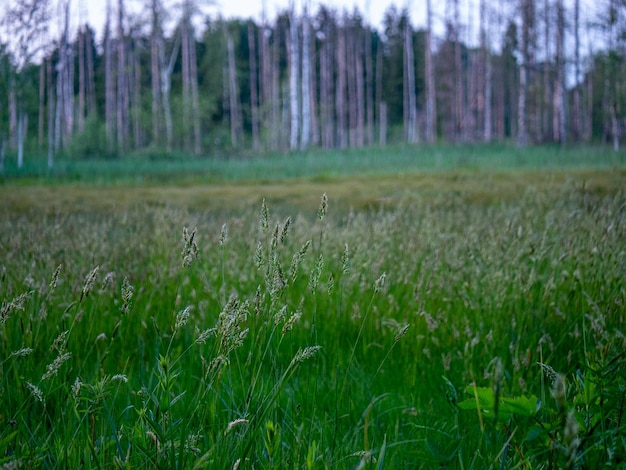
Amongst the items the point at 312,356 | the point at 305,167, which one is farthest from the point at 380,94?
the point at 312,356

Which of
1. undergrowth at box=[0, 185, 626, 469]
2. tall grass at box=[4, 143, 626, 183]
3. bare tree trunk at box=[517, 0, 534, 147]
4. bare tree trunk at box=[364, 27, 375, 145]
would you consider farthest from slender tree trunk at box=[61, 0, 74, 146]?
undergrowth at box=[0, 185, 626, 469]

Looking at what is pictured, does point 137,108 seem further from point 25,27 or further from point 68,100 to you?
point 25,27

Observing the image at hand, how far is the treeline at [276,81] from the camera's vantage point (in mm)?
21172

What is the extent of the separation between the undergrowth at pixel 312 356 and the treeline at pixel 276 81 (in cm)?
1150

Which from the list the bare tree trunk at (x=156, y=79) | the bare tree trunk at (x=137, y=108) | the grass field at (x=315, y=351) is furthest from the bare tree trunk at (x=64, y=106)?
the grass field at (x=315, y=351)

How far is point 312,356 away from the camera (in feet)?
6.61

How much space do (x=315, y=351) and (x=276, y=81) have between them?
119ft

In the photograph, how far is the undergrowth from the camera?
1.21m

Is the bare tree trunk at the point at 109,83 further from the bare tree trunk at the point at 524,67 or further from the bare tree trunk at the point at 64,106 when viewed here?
the bare tree trunk at the point at 524,67

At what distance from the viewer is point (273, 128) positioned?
2909 centimetres

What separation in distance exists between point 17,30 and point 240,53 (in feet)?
128

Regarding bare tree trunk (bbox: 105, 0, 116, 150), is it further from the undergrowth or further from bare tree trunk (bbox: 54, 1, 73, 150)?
the undergrowth

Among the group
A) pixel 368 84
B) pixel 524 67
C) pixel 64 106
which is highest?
pixel 368 84

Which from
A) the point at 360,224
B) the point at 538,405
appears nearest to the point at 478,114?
the point at 360,224
